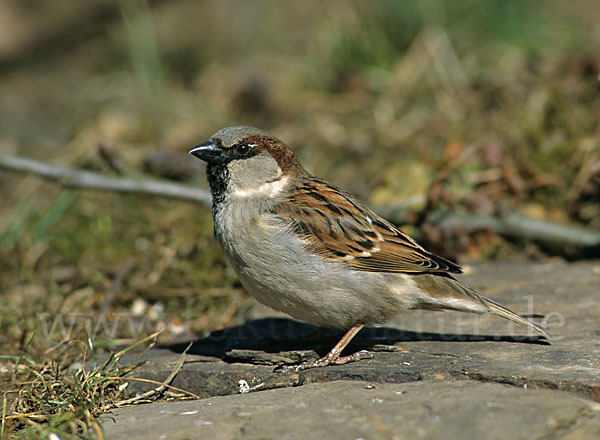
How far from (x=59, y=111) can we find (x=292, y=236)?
18.5 feet

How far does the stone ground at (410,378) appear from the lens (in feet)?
8.29

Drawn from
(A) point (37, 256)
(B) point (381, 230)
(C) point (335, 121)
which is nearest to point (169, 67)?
(C) point (335, 121)

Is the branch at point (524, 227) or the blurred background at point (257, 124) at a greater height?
the blurred background at point (257, 124)

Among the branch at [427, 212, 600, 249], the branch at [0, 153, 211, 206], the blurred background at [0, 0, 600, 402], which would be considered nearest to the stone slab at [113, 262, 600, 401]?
the branch at [427, 212, 600, 249]

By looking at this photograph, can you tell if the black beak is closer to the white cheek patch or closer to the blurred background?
the white cheek patch

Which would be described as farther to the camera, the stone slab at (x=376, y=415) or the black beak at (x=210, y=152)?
the black beak at (x=210, y=152)

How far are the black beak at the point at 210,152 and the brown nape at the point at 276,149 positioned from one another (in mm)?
165

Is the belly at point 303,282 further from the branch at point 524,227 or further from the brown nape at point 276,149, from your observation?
the branch at point 524,227

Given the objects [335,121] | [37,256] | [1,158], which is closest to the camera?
[1,158]

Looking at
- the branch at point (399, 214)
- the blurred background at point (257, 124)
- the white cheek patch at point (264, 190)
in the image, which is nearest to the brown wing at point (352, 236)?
the white cheek patch at point (264, 190)

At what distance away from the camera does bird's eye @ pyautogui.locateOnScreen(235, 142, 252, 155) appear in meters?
4.12

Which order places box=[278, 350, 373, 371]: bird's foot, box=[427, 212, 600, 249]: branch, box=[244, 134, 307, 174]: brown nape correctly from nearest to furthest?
box=[278, 350, 373, 371]: bird's foot → box=[244, 134, 307, 174]: brown nape → box=[427, 212, 600, 249]: branch

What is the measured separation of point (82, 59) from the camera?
845 cm

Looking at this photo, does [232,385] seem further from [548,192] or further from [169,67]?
[169,67]
